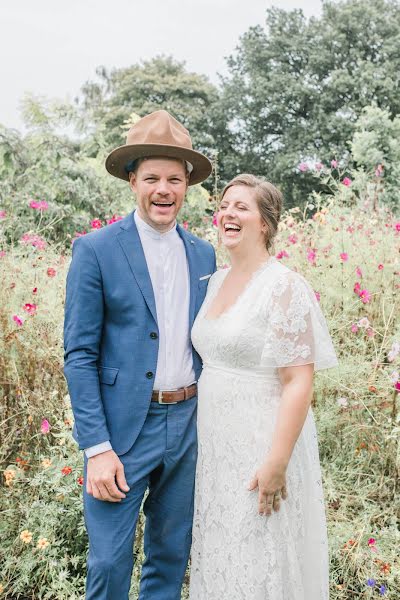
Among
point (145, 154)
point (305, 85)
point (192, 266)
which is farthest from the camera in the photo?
point (305, 85)

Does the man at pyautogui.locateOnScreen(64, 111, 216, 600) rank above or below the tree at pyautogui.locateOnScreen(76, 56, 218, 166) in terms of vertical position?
below

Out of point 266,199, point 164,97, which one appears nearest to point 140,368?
point 266,199

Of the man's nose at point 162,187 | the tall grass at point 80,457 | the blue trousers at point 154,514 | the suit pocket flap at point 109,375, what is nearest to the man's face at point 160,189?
the man's nose at point 162,187

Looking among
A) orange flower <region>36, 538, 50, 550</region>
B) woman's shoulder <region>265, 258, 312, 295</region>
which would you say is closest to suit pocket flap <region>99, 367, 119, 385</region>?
woman's shoulder <region>265, 258, 312, 295</region>

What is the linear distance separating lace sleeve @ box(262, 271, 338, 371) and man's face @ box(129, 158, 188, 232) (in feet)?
1.57

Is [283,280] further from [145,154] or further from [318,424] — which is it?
[318,424]

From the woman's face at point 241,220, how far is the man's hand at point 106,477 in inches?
34.9

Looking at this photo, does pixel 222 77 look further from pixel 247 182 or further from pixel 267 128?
pixel 247 182

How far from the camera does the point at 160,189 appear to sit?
218 cm

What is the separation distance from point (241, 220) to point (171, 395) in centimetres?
69

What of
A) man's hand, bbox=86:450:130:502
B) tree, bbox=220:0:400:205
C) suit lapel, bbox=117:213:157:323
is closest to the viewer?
man's hand, bbox=86:450:130:502

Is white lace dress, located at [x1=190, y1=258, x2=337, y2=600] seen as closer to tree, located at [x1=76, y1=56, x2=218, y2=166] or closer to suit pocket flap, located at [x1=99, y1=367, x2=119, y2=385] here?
suit pocket flap, located at [x1=99, y1=367, x2=119, y2=385]

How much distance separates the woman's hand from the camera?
2.05 metres

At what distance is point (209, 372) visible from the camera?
89.0 inches
